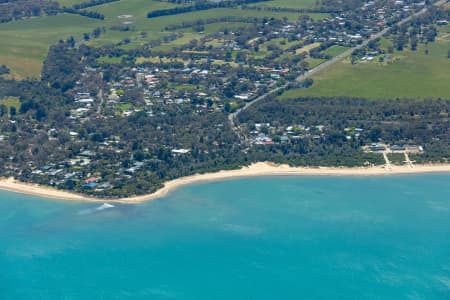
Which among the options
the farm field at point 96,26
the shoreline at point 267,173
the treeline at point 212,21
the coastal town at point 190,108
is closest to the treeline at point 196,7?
the farm field at point 96,26

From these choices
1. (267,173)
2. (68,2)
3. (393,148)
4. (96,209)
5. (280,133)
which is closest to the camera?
(96,209)

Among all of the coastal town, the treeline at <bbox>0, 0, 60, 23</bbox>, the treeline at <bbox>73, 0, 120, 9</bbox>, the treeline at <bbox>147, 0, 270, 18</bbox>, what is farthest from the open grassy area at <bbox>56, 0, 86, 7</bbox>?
the coastal town

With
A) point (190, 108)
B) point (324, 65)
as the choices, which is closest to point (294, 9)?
point (324, 65)

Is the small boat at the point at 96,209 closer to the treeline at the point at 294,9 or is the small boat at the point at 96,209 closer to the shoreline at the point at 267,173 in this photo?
the shoreline at the point at 267,173

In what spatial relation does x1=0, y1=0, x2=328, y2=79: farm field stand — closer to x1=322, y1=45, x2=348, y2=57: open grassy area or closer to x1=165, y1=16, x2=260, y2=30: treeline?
x1=165, y1=16, x2=260, y2=30: treeline

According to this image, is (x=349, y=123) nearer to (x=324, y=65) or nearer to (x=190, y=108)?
(x=190, y=108)
